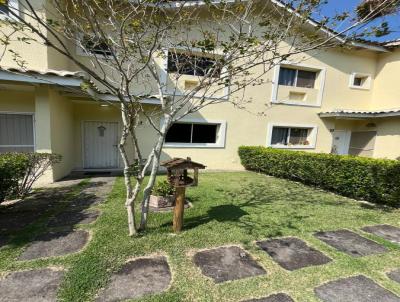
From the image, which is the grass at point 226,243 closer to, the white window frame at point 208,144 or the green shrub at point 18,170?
the green shrub at point 18,170

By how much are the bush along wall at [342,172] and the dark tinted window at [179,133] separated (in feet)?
11.2

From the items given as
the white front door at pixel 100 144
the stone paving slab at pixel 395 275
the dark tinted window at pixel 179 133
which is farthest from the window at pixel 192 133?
the stone paving slab at pixel 395 275

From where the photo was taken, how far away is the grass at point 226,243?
9.00 ft

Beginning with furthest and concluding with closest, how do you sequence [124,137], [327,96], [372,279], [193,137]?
[327,96] < [193,137] < [124,137] < [372,279]

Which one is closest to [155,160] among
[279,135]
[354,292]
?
[354,292]

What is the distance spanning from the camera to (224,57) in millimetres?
3811

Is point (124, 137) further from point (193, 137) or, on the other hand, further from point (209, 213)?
point (193, 137)

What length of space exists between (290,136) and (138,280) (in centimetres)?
1140

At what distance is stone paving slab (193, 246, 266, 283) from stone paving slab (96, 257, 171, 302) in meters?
0.52

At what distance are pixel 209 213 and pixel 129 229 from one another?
5.96 ft

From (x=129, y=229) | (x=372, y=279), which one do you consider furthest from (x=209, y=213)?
(x=372, y=279)

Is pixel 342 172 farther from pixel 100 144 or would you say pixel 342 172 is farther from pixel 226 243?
pixel 100 144

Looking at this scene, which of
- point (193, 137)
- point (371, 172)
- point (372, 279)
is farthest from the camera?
point (193, 137)

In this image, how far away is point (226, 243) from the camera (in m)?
3.80
